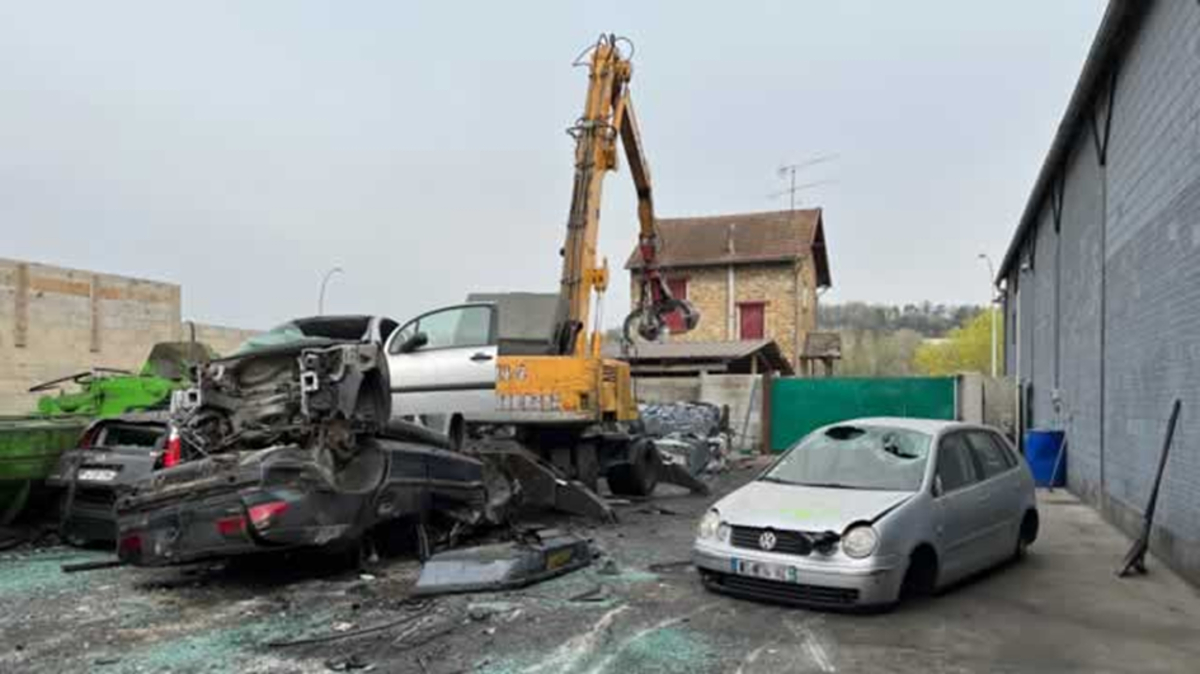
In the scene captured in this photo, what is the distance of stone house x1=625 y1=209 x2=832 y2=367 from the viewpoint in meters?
33.0

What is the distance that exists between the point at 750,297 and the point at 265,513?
91.8 feet

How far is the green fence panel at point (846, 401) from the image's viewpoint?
67.9ft

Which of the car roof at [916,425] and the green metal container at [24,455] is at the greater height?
the car roof at [916,425]

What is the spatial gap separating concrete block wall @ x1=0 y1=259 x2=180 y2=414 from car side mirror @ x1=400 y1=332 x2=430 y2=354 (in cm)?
1108

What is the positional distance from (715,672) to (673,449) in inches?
417

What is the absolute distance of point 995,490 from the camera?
7879mm

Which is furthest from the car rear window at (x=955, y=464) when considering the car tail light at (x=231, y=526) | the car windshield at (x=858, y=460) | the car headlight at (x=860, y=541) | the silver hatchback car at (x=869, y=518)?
the car tail light at (x=231, y=526)

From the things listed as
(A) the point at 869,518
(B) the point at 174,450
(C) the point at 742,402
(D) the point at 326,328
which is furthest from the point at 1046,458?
(B) the point at 174,450

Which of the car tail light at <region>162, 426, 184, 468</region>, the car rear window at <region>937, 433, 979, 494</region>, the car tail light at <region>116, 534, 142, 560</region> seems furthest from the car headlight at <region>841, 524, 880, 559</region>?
the car tail light at <region>162, 426, 184, 468</region>

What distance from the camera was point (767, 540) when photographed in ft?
21.8

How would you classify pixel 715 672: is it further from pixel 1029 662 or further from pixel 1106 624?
pixel 1106 624

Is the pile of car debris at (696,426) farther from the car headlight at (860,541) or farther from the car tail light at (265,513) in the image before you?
the car tail light at (265,513)

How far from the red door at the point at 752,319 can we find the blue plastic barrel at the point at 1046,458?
17763 millimetres

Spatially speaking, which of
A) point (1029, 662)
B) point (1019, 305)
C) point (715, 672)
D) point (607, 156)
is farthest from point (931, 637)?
point (1019, 305)
